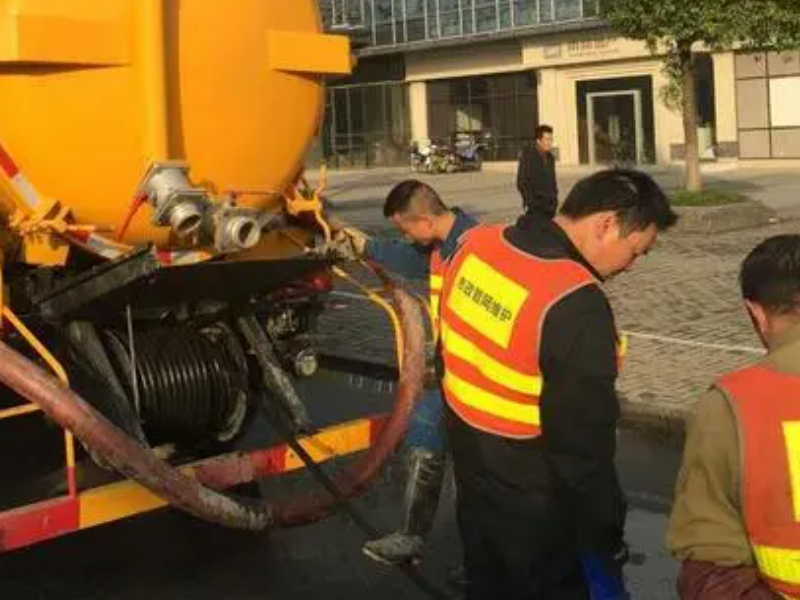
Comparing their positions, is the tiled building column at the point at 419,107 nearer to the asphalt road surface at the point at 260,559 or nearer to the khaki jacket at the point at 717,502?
the asphalt road surface at the point at 260,559

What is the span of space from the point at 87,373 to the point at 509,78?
34.9 meters

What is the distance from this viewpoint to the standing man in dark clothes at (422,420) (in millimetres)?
5059

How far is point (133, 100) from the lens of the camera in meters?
4.43

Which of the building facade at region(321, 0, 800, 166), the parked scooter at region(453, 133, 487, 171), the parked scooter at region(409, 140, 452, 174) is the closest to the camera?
the building facade at region(321, 0, 800, 166)

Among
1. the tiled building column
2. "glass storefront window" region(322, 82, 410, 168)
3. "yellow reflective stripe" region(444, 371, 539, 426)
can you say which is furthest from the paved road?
"glass storefront window" region(322, 82, 410, 168)

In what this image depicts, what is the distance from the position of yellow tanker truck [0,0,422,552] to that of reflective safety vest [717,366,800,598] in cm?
248

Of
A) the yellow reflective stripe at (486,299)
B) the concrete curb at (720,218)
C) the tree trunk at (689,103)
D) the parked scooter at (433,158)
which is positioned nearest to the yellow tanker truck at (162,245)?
the yellow reflective stripe at (486,299)

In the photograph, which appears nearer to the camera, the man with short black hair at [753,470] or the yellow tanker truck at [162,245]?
the man with short black hair at [753,470]

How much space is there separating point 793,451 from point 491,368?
98 centimetres

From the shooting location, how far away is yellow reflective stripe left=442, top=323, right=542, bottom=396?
A: 294 centimetres

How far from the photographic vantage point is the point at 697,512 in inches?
89.3

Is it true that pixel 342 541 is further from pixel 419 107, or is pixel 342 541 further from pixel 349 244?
pixel 419 107

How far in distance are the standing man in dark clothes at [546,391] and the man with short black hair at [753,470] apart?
20.1 inches

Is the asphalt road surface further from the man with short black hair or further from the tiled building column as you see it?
the tiled building column
